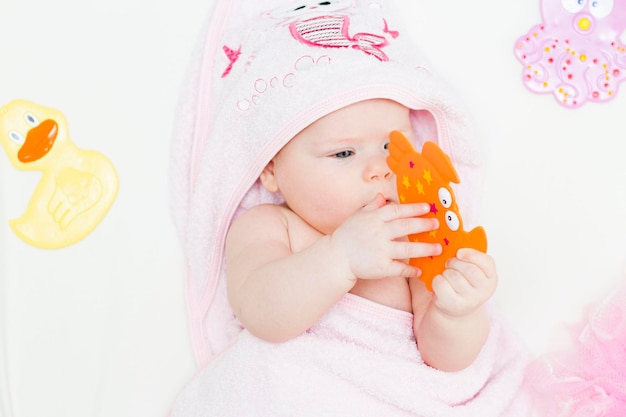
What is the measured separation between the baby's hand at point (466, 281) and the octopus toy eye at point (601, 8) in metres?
0.79

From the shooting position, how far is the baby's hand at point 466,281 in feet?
3.43

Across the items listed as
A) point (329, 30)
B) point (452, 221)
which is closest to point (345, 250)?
point (452, 221)

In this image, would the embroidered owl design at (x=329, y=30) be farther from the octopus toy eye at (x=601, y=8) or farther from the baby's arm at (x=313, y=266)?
the octopus toy eye at (x=601, y=8)

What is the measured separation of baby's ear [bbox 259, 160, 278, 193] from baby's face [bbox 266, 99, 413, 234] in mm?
63

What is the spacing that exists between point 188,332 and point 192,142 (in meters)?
0.35

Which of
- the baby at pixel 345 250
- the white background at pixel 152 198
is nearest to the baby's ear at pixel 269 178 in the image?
the baby at pixel 345 250

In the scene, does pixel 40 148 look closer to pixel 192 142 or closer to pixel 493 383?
pixel 192 142

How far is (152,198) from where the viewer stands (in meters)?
1.48

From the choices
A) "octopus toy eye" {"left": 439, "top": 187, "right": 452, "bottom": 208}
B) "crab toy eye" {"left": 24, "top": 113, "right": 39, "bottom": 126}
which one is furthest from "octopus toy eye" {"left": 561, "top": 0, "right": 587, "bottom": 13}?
"crab toy eye" {"left": 24, "top": 113, "right": 39, "bottom": 126}

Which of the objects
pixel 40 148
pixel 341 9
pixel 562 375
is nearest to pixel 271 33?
pixel 341 9

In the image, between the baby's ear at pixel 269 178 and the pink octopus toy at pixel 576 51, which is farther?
the pink octopus toy at pixel 576 51

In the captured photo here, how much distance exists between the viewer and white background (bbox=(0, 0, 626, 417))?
4.54 ft

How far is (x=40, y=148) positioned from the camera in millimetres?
1479

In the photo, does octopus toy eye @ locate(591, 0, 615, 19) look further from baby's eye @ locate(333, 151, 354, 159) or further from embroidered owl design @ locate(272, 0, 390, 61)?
baby's eye @ locate(333, 151, 354, 159)
